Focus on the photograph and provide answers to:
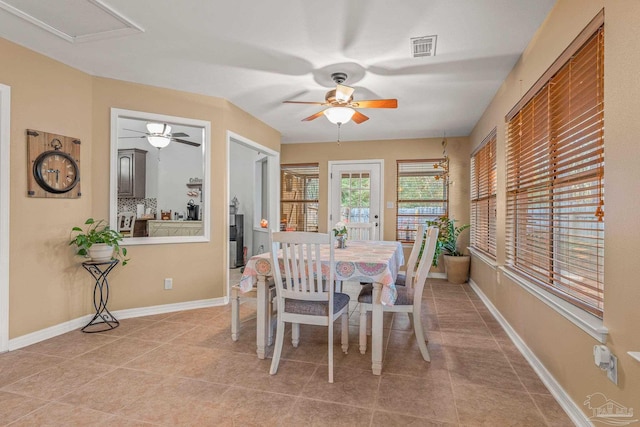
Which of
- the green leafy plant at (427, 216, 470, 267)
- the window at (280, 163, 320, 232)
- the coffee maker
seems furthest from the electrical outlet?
the coffee maker

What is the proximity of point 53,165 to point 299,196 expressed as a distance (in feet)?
13.0

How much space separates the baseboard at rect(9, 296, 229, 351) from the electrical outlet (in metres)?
3.49

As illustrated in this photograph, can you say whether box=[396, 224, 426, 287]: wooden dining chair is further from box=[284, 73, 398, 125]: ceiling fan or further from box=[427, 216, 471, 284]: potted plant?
box=[427, 216, 471, 284]: potted plant

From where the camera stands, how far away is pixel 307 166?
636 cm

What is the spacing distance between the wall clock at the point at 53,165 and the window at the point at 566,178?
154 inches

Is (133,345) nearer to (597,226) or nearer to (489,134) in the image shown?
(597,226)

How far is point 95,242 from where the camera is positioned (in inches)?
122

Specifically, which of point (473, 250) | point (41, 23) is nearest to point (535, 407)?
point (473, 250)

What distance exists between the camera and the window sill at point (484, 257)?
3.68 meters

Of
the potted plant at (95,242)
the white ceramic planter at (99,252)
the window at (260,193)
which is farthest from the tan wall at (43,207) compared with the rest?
the window at (260,193)

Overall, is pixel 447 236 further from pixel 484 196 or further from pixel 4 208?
pixel 4 208

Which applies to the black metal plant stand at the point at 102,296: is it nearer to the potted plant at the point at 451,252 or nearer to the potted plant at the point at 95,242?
the potted plant at the point at 95,242

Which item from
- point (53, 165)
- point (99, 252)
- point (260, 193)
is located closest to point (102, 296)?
point (99, 252)

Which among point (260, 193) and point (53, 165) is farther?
point (260, 193)
